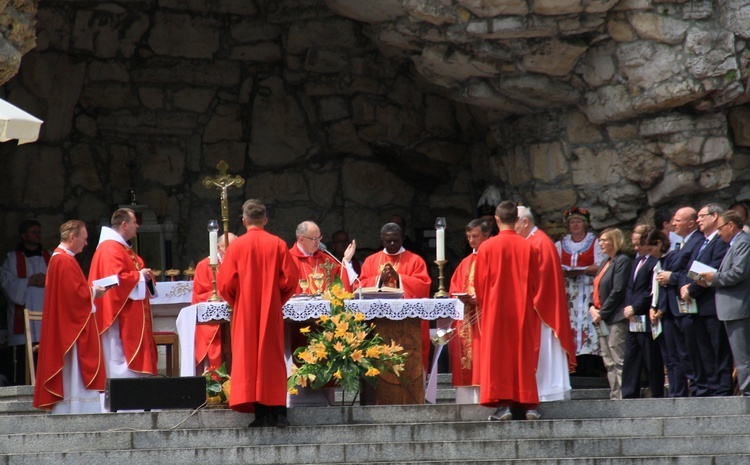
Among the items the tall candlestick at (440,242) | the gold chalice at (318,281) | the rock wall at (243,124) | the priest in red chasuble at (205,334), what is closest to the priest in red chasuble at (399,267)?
the gold chalice at (318,281)

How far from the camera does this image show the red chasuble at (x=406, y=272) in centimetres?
1136

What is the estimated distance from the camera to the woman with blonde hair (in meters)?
11.1

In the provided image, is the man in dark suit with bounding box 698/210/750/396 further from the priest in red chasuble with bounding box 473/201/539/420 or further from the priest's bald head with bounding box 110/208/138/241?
the priest's bald head with bounding box 110/208/138/241

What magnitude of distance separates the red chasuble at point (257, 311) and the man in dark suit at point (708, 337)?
10.1ft

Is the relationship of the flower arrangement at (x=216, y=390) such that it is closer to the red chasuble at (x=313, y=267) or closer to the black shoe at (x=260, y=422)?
the black shoe at (x=260, y=422)

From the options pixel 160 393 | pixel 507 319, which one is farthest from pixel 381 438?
pixel 160 393

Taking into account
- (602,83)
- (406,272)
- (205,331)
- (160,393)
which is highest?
(602,83)

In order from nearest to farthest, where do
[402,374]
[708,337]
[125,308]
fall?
[402,374] < [708,337] < [125,308]

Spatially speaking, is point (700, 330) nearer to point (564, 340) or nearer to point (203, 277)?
point (564, 340)

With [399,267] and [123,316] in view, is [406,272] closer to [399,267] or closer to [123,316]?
[399,267]

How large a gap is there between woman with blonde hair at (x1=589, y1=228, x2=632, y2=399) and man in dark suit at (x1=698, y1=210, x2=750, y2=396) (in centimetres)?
106

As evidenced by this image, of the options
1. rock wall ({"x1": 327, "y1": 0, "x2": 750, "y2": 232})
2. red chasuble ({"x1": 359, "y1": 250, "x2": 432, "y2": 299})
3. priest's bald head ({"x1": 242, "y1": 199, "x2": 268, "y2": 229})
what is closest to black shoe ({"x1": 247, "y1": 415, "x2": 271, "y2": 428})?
priest's bald head ({"x1": 242, "y1": 199, "x2": 268, "y2": 229})

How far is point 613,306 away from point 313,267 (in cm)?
253

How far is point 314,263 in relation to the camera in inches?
466
